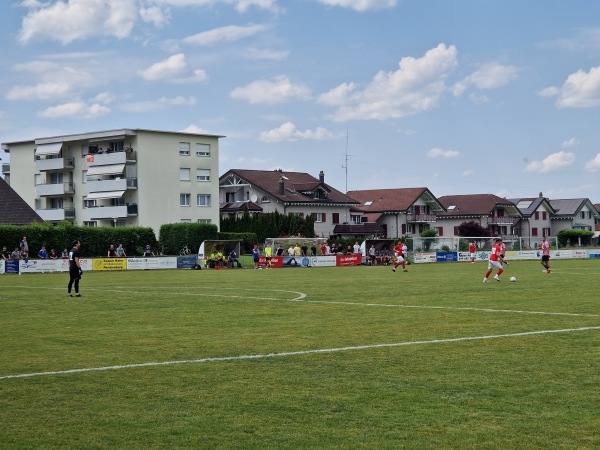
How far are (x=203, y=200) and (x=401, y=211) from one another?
31.4 metres

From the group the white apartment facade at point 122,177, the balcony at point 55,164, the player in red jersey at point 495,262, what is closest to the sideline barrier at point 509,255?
the white apartment facade at point 122,177

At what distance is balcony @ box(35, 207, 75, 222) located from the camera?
98625mm

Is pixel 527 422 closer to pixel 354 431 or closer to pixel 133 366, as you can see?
pixel 354 431

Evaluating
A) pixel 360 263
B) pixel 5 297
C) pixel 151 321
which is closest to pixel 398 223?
pixel 360 263

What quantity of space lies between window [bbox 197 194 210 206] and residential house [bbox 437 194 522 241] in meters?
43.8

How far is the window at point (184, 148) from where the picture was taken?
322 ft

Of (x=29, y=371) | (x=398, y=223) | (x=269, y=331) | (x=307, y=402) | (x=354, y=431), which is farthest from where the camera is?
(x=398, y=223)

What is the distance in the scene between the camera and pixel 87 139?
96062 mm

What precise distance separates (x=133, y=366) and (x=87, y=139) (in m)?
85.9

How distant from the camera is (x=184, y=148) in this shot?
9838 cm

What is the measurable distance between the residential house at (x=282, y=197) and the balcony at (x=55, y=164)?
1932cm

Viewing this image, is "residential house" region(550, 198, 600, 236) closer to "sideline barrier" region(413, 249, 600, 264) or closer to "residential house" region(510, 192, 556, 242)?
"residential house" region(510, 192, 556, 242)

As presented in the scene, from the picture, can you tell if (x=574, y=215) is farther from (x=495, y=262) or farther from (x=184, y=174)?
(x=495, y=262)

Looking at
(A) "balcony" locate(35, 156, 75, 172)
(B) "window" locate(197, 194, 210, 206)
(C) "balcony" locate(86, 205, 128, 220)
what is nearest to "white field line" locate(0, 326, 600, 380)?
(C) "balcony" locate(86, 205, 128, 220)
